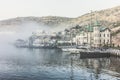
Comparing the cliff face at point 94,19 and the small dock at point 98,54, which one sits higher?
the cliff face at point 94,19

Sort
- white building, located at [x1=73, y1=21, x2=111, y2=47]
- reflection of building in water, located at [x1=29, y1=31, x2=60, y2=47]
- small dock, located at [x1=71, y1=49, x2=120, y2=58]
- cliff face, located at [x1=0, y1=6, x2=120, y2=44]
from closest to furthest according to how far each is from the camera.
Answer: small dock, located at [x1=71, y1=49, x2=120, y2=58] → white building, located at [x1=73, y1=21, x2=111, y2=47] → cliff face, located at [x1=0, y1=6, x2=120, y2=44] → reflection of building in water, located at [x1=29, y1=31, x2=60, y2=47]

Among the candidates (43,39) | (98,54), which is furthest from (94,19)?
(98,54)

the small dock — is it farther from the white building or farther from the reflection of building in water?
the reflection of building in water

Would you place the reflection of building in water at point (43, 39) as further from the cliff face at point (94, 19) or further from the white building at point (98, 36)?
the white building at point (98, 36)

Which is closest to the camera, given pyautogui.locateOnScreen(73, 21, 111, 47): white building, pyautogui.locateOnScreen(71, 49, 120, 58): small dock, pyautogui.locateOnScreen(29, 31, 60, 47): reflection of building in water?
pyautogui.locateOnScreen(71, 49, 120, 58): small dock

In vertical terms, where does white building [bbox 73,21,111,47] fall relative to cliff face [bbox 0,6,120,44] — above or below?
below

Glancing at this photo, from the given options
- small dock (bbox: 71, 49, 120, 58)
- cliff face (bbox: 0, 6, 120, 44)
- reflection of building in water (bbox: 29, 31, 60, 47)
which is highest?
cliff face (bbox: 0, 6, 120, 44)

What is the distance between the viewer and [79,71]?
57.4 m

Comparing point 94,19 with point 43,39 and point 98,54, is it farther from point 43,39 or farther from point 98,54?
point 98,54

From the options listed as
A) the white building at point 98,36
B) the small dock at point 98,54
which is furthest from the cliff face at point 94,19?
the small dock at point 98,54

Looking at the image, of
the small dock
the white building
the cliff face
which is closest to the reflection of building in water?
the cliff face

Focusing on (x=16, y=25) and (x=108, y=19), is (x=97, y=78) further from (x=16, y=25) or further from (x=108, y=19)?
(x=16, y=25)

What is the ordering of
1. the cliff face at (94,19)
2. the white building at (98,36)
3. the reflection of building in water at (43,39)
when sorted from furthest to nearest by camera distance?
→ the reflection of building in water at (43,39)
the cliff face at (94,19)
the white building at (98,36)

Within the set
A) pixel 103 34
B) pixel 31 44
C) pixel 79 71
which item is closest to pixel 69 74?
pixel 79 71
